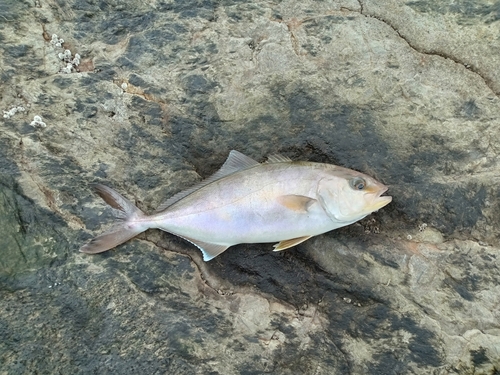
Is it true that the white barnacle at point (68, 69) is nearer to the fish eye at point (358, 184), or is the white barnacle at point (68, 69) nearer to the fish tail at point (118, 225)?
the fish tail at point (118, 225)

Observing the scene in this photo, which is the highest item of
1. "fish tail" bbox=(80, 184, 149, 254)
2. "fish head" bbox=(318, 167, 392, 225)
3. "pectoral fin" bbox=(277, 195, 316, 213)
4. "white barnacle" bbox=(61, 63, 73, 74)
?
"white barnacle" bbox=(61, 63, 73, 74)

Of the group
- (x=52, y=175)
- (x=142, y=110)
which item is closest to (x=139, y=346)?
(x=52, y=175)

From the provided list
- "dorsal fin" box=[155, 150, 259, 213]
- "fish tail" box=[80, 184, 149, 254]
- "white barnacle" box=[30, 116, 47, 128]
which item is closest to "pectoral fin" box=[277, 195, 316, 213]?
"dorsal fin" box=[155, 150, 259, 213]

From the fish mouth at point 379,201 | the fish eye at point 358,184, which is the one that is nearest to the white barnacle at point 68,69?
the fish eye at point 358,184

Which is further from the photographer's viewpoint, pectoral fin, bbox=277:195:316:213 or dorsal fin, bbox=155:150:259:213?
dorsal fin, bbox=155:150:259:213

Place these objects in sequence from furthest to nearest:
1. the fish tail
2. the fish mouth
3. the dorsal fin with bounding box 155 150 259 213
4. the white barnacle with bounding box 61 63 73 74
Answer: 1. the white barnacle with bounding box 61 63 73 74
2. the dorsal fin with bounding box 155 150 259 213
3. the fish tail
4. the fish mouth

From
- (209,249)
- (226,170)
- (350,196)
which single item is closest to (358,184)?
(350,196)

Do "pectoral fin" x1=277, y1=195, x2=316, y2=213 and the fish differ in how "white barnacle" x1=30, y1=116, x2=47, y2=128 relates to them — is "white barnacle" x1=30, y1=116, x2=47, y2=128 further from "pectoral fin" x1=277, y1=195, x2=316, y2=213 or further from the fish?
"pectoral fin" x1=277, y1=195, x2=316, y2=213
